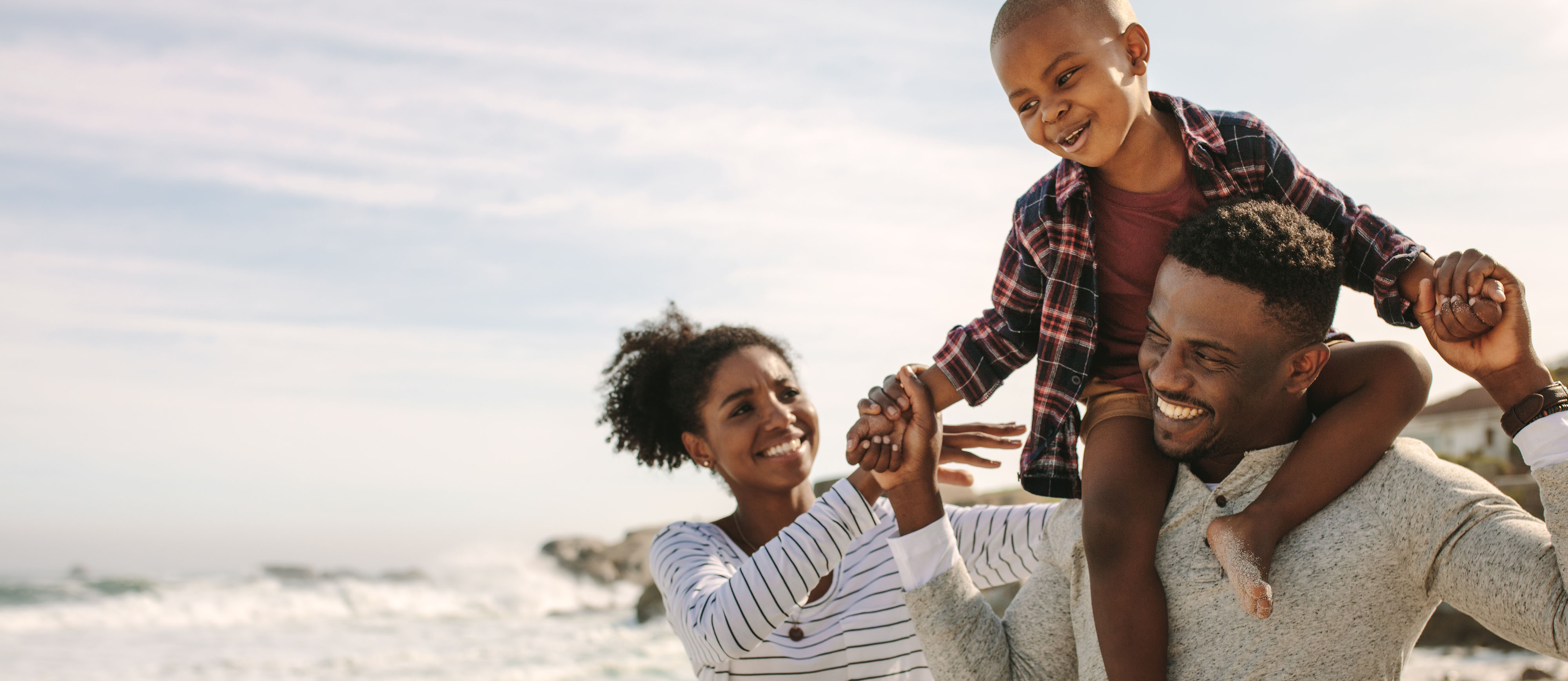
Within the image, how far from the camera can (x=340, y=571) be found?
20391 mm

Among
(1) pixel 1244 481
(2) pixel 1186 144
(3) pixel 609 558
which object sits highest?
(3) pixel 609 558

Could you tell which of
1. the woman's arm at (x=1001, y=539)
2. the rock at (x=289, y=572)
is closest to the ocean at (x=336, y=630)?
the rock at (x=289, y=572)

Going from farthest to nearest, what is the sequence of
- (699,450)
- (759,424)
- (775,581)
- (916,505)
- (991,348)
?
(699,450), (759,424), (775,581), (991,348), (916,505)

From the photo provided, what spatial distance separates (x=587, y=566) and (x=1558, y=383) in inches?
763

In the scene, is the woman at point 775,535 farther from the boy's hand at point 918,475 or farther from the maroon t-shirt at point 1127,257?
the maroon t-shirt at point 1127,257

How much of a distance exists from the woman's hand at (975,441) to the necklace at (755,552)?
658 mm

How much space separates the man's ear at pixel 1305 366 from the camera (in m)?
2.12

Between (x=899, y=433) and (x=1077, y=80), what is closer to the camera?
(x=1077, y=80)

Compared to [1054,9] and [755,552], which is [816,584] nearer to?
[755,552]

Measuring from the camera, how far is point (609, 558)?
20.3 metres

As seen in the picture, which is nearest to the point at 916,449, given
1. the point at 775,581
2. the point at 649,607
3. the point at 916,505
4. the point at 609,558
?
the point at 916,505

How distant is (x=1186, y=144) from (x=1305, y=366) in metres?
0.60

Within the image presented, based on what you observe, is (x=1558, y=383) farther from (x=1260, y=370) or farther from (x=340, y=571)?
(x=340, y=571)

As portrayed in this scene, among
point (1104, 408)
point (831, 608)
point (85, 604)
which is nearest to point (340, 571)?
point (85, 604)
